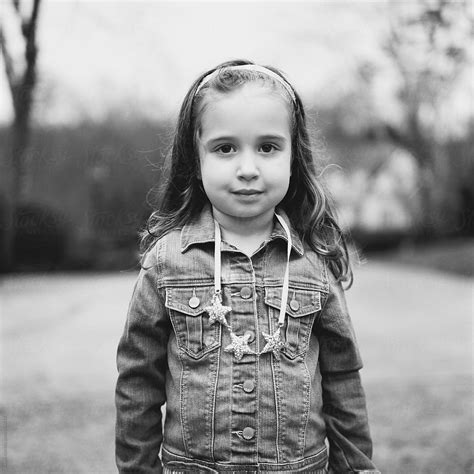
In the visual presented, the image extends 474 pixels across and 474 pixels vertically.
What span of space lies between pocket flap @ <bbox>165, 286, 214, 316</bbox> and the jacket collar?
0.11 meters

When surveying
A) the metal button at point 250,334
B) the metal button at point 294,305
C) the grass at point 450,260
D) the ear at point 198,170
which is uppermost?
the ear at point 198,170

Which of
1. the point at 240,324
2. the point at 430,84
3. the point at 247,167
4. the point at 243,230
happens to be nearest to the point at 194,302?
the point at 240,324

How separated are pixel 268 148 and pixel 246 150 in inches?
2.8

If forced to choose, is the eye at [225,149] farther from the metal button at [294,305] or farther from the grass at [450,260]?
the grass at [450,260]

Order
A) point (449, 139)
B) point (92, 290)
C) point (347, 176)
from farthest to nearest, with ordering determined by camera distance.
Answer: point (347, 176) → point (449, 139) → point (92, 290)

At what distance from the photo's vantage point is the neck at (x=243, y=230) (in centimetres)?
167

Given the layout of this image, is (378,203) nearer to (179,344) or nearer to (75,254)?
(75,254)

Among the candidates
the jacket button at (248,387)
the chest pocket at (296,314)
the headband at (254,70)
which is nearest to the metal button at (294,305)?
the chest pocket at (296,314)

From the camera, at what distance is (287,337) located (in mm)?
1596

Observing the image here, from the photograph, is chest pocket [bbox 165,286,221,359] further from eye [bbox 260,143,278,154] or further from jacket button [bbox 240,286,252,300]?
eye [bbox 260,143,278,154]

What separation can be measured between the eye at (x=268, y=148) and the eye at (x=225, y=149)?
2.8 inches

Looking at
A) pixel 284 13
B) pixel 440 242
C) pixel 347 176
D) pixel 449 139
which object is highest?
pixel 284 13

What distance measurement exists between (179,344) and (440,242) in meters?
19.9

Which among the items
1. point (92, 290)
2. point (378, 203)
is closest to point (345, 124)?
point (378, 203)
